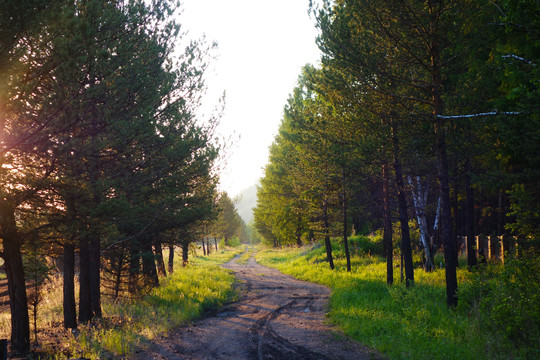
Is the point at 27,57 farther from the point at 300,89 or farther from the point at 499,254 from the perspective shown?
the point at 300,89

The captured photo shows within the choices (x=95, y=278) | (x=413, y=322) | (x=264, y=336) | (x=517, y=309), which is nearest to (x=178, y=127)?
(x=95, y=278)

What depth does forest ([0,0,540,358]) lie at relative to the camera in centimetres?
609

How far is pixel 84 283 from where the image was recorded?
31.7 feet

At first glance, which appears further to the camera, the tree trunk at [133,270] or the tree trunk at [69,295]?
the tree trunk at [133,270]

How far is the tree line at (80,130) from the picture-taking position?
557cm

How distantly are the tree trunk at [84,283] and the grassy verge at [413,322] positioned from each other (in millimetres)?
6986

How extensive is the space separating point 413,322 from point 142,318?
24.3 ft

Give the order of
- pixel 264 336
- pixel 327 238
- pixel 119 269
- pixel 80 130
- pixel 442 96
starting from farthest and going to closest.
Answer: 1. pixel 327 238
2. pixel 119 269
3. pixel 442 96
4. pixel 264 336
5. pixel 80 130

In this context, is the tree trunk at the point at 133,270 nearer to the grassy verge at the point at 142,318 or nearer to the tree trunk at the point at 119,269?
the tree trunk at the point at 119,269

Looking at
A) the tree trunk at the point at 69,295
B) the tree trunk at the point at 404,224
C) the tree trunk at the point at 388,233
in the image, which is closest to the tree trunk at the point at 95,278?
the tree trunk at the point at 69,295

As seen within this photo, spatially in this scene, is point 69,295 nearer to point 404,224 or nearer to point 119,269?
point 119,269

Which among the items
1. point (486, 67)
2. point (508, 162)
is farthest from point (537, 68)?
point (508, 162)

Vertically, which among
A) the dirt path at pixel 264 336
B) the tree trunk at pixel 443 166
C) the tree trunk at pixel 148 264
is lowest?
the dirt path at pixel 264 336

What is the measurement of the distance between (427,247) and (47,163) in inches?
578
